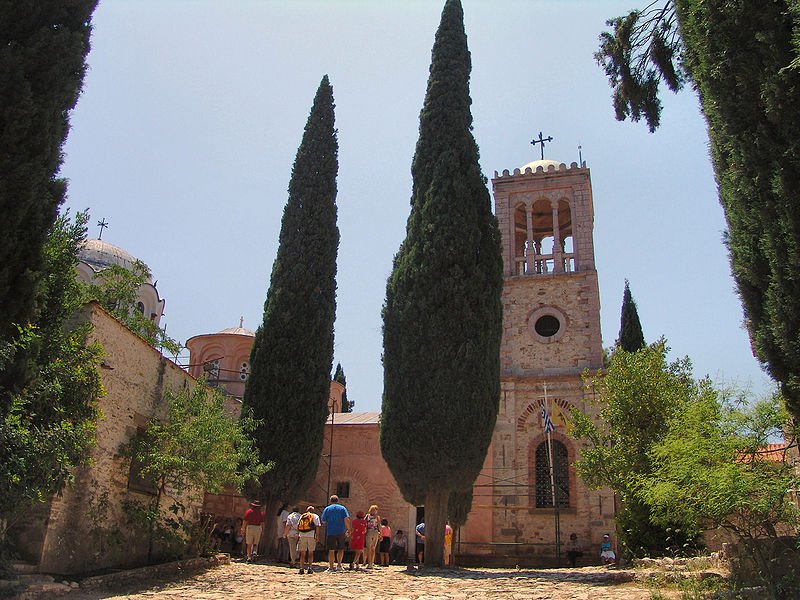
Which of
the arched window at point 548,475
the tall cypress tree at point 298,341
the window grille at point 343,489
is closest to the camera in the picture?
the tall cypress tree at point 298,341

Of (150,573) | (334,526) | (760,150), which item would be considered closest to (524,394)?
(334,526)

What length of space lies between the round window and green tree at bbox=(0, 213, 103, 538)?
1743 cm

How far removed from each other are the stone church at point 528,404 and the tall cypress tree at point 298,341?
4.16m

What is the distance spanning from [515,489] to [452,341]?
9291 mm

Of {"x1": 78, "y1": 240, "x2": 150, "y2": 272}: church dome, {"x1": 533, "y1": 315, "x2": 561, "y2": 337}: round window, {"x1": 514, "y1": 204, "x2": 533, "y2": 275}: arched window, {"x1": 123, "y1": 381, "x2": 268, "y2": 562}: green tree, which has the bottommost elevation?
{"x1": 123, "y1": 381, "x2": 268, "y2": 562}: green tree

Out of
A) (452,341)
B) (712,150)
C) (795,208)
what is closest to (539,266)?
(452,341)

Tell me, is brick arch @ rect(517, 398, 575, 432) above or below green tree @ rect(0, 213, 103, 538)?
above

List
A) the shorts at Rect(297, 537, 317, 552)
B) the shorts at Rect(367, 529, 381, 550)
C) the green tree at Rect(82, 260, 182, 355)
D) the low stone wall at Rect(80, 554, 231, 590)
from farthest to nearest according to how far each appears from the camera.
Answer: the green tree at Rect(82, 260, 182, 355) < the shorts at Rect(367, 529, 381, 550) < the shorts at Rect(297, 537, 317, 552) < the low stone wall at Rect(80, 554, 231, 590)

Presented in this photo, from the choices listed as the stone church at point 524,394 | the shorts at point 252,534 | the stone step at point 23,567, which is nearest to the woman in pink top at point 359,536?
the shorts at point 252,534

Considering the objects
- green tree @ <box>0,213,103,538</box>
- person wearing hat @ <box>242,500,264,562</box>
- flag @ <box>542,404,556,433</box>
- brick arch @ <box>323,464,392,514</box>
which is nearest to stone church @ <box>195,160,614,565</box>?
brick arch @ <box>323,464,392,514</box>

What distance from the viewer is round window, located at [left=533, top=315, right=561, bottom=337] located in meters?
24.3

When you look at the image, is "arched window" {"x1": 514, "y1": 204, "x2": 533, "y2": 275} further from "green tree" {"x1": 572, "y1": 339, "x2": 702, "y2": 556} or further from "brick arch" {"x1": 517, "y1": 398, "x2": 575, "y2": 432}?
"green tree" {"x1": 572, "y1": 339, "x2": 702, "y2": 556}

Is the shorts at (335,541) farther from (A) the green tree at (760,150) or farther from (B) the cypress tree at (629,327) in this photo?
(B) the cypress tree at (629,327)

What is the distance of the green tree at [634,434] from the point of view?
570 inches
